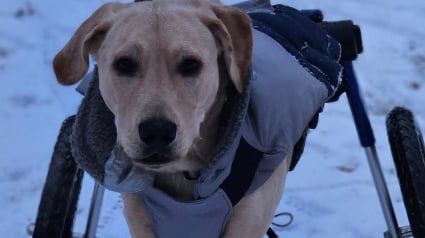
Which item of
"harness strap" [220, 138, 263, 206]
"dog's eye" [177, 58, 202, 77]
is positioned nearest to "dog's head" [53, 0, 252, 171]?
"dog's eye" [177, 58, 202, 77]

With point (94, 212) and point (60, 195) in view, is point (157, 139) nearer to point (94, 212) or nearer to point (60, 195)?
point (60, 195)

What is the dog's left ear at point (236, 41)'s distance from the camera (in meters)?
1.81

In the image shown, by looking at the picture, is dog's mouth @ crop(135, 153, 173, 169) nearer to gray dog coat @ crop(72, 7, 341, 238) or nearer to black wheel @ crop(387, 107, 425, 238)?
gray dog coat @ crop(72, 7, 341, 238)

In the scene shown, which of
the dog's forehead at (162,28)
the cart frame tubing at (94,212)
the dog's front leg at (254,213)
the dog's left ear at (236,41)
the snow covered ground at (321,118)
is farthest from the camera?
the snow covered ground at (321,118)

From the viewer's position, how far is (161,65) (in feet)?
5.55

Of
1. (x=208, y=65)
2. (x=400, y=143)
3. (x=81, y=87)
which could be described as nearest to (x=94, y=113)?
(x=81, y=87)

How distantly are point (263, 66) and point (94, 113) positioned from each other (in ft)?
1.59

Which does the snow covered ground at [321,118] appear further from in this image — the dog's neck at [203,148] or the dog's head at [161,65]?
the dog's head at [161,65]

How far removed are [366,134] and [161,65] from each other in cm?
99

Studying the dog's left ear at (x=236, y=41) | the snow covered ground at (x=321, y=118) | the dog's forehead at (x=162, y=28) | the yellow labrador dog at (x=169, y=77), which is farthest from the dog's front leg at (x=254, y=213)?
the snow covered ground at (x=321, y=118)

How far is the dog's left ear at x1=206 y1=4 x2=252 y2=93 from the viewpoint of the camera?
1808mm

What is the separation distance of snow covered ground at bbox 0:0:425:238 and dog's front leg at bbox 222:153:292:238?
839 mm

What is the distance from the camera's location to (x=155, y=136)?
5.24 feet

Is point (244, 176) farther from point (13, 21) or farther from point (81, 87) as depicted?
point (13, 21)
